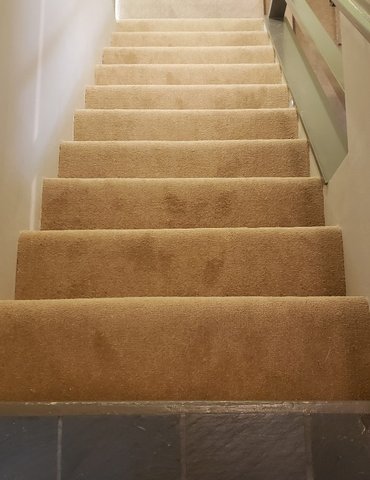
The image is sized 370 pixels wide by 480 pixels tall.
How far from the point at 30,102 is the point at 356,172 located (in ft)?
3.67

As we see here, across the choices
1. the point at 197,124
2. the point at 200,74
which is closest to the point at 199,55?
the point at 200,74

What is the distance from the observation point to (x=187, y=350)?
1240mm

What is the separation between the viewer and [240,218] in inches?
69.7

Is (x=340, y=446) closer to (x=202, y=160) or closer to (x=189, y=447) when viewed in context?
(x=189, y=447)

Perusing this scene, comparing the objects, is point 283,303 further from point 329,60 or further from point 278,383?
point 329,60

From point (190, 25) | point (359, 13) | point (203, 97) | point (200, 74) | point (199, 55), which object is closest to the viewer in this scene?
point (359, 13)

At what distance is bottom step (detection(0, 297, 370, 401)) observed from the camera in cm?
121

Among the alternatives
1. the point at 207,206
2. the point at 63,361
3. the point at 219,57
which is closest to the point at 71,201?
the point at 207,206

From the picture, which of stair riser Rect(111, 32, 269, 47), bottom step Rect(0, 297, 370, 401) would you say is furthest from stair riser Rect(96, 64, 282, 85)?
bottom step Rect(0, 297, 370, 401)

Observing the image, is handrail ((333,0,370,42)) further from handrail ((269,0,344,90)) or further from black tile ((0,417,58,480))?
black tile ((0,417,58,480))

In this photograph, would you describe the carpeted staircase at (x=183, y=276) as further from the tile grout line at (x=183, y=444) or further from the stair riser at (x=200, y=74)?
the stair riser at (x=200, y=74)

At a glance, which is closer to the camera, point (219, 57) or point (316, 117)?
point (316, 117)

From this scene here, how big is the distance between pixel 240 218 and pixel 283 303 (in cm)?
53

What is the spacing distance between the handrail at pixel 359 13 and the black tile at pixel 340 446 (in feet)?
2.65
